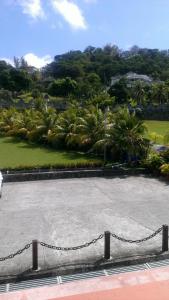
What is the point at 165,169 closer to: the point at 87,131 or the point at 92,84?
the point at 87,131

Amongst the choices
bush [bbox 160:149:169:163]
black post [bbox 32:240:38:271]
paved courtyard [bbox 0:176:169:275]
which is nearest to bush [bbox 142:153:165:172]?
bush [bbox 160:149:169:163]

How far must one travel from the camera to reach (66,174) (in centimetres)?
2041

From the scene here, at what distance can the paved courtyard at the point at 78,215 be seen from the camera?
10.8 m

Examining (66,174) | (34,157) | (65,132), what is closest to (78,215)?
(66,174)

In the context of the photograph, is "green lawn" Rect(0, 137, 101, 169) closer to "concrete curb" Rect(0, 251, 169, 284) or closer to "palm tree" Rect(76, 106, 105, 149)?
"palm tree" Rect(76, 106, 105, 149)

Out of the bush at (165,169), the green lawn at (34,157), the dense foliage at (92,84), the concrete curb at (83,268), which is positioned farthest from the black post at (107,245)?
the dense foliage at (92,84)

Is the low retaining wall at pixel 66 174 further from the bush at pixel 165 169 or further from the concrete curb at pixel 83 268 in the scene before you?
the concrete curb at pixel 83 268

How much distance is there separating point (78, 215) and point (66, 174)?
6.37 meters

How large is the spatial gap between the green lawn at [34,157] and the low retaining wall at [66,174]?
1040mm

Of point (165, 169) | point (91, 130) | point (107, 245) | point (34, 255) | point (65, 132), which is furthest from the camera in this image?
point (65, 132)

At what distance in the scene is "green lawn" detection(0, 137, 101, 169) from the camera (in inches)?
909

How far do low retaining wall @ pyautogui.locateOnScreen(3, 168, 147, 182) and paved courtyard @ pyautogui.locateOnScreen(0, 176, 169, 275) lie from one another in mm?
545

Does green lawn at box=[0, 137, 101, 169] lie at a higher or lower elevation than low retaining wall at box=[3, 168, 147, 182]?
higher

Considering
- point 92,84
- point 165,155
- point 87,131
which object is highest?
point 92,84
